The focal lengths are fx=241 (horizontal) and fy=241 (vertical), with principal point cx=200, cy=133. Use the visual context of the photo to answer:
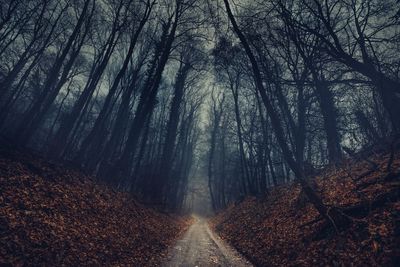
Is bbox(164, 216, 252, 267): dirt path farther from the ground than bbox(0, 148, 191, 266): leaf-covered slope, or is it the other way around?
bbox(0, 148, 191, 266): leaf-covered slope

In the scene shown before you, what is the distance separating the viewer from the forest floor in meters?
5.81

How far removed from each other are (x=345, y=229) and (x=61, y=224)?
813cm

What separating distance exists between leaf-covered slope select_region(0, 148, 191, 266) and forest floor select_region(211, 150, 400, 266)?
4.25 meters

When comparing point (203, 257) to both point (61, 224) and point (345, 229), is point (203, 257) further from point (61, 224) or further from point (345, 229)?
point (61, 224)

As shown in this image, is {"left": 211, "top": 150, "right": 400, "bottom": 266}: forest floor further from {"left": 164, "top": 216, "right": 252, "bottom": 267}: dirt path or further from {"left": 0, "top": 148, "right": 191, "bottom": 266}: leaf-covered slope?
{"left": 0, "top": 148, "right": 191, "bottom": 266}: leaf-covered slope

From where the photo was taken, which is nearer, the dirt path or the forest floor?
the forest floor

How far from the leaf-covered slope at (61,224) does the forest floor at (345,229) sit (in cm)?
425

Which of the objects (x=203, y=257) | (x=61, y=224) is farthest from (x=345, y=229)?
(x=61, y=224)

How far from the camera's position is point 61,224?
22.4 feet

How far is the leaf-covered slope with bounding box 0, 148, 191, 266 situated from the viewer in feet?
17.7

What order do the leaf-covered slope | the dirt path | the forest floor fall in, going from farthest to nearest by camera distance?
the dirt path
the forest floor
the leaf-covered slope

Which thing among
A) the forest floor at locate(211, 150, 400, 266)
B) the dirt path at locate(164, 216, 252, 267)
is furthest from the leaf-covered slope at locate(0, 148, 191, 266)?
the forest floor at locate(211, 150, 400, 266)

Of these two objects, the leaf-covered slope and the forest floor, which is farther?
the forest floor

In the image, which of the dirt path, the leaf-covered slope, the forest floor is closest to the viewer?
the leaf-covered slope
